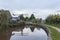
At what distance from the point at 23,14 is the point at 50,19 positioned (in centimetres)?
1751

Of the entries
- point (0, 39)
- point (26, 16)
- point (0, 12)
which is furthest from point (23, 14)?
point (0, 39)

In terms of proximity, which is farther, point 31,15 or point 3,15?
point 31,15

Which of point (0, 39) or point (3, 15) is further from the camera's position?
point (3, 15)

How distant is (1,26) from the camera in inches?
1242

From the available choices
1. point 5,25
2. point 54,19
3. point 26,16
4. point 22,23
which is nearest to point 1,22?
point 5,25

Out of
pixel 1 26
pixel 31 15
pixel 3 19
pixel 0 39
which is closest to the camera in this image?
pixel 0 39

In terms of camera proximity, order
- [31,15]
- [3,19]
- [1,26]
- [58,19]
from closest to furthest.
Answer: [1,26] → [3,19] → [58,19] → [31,15]

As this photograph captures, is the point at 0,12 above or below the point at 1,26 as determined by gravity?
above

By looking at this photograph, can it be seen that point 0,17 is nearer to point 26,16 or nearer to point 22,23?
point 22,23

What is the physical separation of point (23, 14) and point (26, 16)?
6.19 ft

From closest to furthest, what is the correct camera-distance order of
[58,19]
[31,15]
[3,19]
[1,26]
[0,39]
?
1. [0,39]
2. [1,26]
3. [3,19]
4. [58,19]
5. [31,15]

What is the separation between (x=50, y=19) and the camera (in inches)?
1789

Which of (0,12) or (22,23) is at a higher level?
(0,12)

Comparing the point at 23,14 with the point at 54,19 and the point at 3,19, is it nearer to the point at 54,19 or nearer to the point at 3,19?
the point at 54,19
